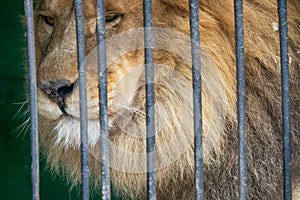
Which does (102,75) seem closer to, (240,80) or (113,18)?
(240,80)

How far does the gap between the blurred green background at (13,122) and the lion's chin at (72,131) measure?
1.74 meters

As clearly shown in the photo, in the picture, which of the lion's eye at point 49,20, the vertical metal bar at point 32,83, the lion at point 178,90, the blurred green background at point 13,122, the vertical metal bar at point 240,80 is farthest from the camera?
the blurred green background at point 13,122

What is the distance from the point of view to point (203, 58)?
2.58 m

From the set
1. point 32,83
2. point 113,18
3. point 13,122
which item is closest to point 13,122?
point 13,122

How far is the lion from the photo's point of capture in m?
2.51

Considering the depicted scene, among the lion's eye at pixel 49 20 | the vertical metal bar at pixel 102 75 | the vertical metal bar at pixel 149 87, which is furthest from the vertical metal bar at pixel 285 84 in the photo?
the lion's eye at pixel 49 20

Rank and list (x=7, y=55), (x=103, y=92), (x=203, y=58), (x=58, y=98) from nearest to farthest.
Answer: (x=103, y=92)
(x=58, y=98)
(x=203, y=58)
(x=7, y=55)

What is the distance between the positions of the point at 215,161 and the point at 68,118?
21.8 inches

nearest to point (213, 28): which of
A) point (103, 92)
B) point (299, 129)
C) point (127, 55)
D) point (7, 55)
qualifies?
point (127, 55)

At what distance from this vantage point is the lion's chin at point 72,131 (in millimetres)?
2533

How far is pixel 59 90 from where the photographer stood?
2.40m

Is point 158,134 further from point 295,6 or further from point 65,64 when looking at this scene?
point 295,6

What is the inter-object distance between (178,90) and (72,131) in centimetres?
39

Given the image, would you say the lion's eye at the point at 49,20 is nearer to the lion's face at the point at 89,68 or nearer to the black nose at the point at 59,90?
the lion's face at the point at 89,68
